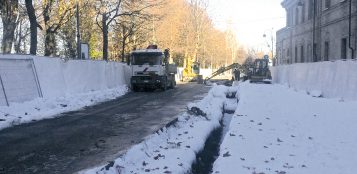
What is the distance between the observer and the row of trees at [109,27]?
2784 cm

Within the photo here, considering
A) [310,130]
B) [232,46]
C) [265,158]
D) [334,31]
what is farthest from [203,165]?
[232,46]

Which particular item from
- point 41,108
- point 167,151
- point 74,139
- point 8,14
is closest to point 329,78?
point 41,108

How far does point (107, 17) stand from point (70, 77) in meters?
12.2

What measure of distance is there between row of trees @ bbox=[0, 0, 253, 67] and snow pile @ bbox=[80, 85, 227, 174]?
45.5 ft

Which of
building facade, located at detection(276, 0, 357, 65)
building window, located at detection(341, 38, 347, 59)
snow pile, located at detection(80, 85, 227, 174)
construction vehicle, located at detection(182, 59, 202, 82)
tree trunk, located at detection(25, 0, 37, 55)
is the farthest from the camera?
construction vehicle, located at detection(182, 59, 202, 82)

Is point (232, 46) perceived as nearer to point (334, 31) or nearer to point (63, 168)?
point (334, 31)

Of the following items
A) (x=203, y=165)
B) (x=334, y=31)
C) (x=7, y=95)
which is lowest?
(x=203, y=165)

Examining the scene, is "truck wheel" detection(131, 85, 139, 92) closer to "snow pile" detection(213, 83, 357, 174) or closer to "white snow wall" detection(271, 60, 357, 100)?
"white snow wall" detection(271, 60, 357, 100)

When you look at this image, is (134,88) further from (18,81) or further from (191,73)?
(191,73)

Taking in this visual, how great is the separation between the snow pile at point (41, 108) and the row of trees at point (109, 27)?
5.20 metres

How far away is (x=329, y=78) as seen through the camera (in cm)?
2055

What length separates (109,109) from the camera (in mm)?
17391

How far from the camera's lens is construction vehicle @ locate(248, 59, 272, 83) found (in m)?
45.6

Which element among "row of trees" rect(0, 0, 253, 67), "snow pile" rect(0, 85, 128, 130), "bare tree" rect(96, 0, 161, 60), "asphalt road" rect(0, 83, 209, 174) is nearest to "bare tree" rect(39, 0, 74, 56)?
"row of trees" rect(0, 0, 253, 67)
